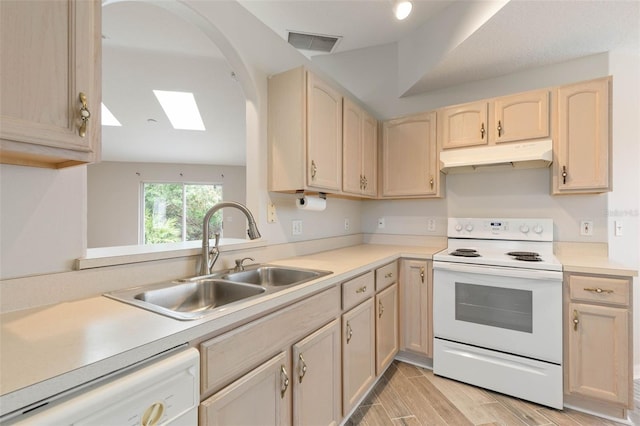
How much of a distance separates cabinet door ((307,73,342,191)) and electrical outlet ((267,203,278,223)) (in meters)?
0.32

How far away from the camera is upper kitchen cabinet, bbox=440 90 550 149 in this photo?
2153 mm

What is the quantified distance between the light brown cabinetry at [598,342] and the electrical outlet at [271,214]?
1.87 m

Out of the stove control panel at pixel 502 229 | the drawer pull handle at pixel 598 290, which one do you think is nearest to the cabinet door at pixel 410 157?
the stove control panel at pixel 502 229

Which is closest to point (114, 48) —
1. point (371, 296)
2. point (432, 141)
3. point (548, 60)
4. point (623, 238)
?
point (432, 141)

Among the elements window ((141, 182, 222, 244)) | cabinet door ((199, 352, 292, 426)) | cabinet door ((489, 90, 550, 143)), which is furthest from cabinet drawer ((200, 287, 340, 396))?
window ((141, 182, 222, 244))

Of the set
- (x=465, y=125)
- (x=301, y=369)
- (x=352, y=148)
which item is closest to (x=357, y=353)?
(x=301, y=369)

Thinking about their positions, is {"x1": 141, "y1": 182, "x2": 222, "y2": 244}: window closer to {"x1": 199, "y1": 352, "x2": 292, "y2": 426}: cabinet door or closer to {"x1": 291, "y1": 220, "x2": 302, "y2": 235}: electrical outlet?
{"x1": 291, "y1": 220, "x2": 302, "y2": 235}: electrical outlet

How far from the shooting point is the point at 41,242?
3.29 feet

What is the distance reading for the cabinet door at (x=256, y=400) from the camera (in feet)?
2.88

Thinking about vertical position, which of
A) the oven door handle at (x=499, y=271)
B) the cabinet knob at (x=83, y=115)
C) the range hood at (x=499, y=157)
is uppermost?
the range hood at (x=499, y=157)

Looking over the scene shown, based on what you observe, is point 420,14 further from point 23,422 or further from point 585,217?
point 23,422

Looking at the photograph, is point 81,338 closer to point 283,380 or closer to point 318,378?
point 283,380

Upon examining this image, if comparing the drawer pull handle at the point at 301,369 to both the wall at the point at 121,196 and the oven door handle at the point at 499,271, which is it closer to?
the oven door handle at the point at 499,271

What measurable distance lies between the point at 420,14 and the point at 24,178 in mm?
2650
